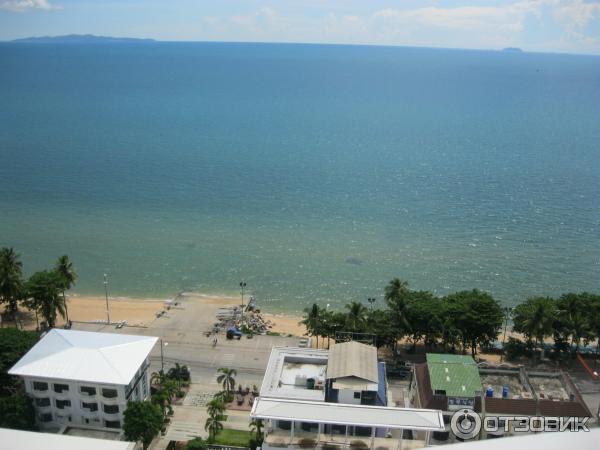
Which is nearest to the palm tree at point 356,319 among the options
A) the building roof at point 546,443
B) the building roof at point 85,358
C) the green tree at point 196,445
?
the building roof at point 85,358

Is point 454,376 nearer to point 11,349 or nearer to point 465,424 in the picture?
point 465,424

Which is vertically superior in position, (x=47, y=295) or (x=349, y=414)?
(x=47, y=295)

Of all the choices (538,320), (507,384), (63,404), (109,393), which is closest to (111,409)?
(109,393)

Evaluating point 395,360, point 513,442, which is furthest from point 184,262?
point 513,442

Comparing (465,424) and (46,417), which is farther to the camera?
(46,417)

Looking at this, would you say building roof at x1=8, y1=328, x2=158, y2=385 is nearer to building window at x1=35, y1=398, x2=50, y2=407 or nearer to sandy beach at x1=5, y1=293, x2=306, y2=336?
building window at x1=35, y1=398, x2=50, y2=407

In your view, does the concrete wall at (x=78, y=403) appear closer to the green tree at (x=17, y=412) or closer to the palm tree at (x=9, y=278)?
the green tree at (x=17, y=412)

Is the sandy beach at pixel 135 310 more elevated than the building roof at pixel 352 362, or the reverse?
the building roof at pixel 352 362
